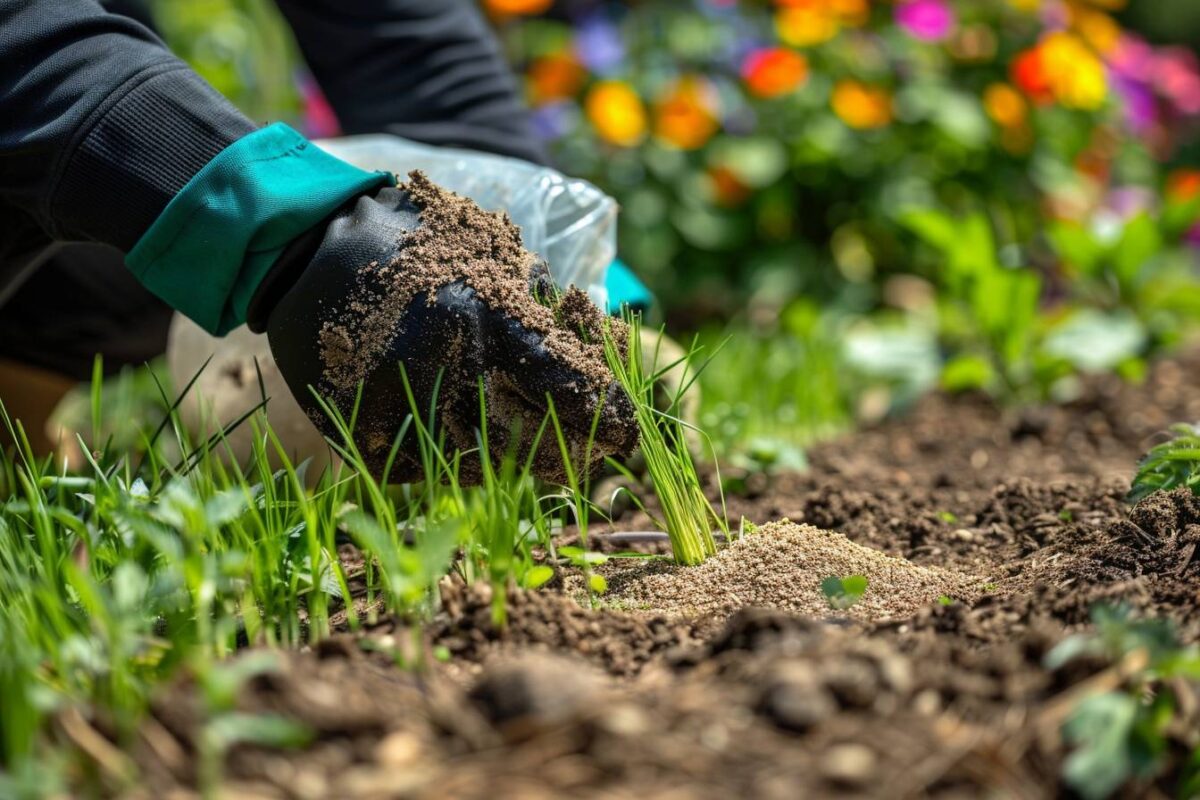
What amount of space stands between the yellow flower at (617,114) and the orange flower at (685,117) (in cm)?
7

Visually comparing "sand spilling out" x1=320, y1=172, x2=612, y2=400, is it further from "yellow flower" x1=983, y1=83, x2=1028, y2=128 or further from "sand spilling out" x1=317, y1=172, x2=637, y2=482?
"yellow flower" x1=983, y1=83, x2=1028, y2=128

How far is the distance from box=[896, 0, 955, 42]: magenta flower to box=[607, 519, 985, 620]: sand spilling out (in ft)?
9.50

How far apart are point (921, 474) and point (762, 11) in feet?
8.36

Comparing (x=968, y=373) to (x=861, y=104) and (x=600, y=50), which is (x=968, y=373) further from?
(x=600, y=50)

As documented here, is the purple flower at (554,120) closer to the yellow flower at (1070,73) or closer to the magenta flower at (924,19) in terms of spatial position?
the magenta flower at (924,19)

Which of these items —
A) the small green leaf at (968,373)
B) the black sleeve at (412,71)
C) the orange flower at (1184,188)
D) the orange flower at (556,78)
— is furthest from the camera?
the orange flower at (556,78)

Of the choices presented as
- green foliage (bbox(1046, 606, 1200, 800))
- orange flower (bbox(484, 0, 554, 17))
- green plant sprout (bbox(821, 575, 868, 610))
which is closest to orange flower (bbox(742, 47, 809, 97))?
orange flower (bbox(484, 0, 554, 17))

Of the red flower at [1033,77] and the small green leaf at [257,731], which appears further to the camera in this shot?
the red flower at [1033,77]

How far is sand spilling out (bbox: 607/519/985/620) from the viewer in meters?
1.35

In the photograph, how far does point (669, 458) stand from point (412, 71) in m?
1.34

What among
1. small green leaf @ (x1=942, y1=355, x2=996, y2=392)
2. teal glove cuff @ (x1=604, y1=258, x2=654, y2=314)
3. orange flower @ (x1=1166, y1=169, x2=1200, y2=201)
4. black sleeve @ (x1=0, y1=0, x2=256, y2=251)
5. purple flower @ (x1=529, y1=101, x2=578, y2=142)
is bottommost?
small green leaf @ (x1=942, y1=355, x2=996, y2=392)

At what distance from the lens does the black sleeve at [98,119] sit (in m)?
1.44

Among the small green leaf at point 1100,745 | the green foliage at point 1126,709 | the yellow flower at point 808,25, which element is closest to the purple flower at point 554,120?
the yellow flower at point 808,25

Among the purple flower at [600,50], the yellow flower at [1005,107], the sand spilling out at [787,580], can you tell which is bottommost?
the sand spilling out at [787,580]
